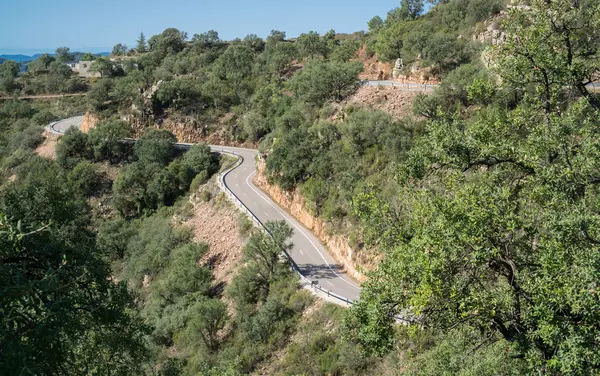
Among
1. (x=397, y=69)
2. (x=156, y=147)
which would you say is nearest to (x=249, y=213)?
(x=156, y=147)

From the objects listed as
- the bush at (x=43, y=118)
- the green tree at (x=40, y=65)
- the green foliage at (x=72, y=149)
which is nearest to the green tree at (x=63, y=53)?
the green tree at (x=40, y=65)

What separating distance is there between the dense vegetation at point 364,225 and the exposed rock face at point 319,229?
3.45 ft

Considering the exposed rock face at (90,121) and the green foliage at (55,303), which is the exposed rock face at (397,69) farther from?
the exposed rock face at (90,121)

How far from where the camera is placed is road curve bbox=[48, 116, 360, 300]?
86.6ft

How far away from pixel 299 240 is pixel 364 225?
66.2ft

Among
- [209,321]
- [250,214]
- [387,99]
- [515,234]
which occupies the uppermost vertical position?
[387,99]

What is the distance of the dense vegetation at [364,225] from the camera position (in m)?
7.57

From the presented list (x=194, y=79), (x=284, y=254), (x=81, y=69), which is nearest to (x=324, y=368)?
(x=284, y=254)

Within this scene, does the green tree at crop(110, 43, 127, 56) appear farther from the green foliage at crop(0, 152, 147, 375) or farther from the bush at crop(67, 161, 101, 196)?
the green foliage at crop(0, 152, 147, 375)

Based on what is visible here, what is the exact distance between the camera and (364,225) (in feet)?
42.2

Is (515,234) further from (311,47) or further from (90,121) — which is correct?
(311,47)

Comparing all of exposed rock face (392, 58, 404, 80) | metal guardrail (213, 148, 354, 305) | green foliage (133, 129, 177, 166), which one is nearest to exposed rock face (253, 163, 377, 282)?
metal guardrail (213, 148, 354, 305)

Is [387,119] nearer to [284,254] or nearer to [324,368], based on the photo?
[284,254]

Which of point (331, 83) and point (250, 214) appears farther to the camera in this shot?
point (331, 83)
